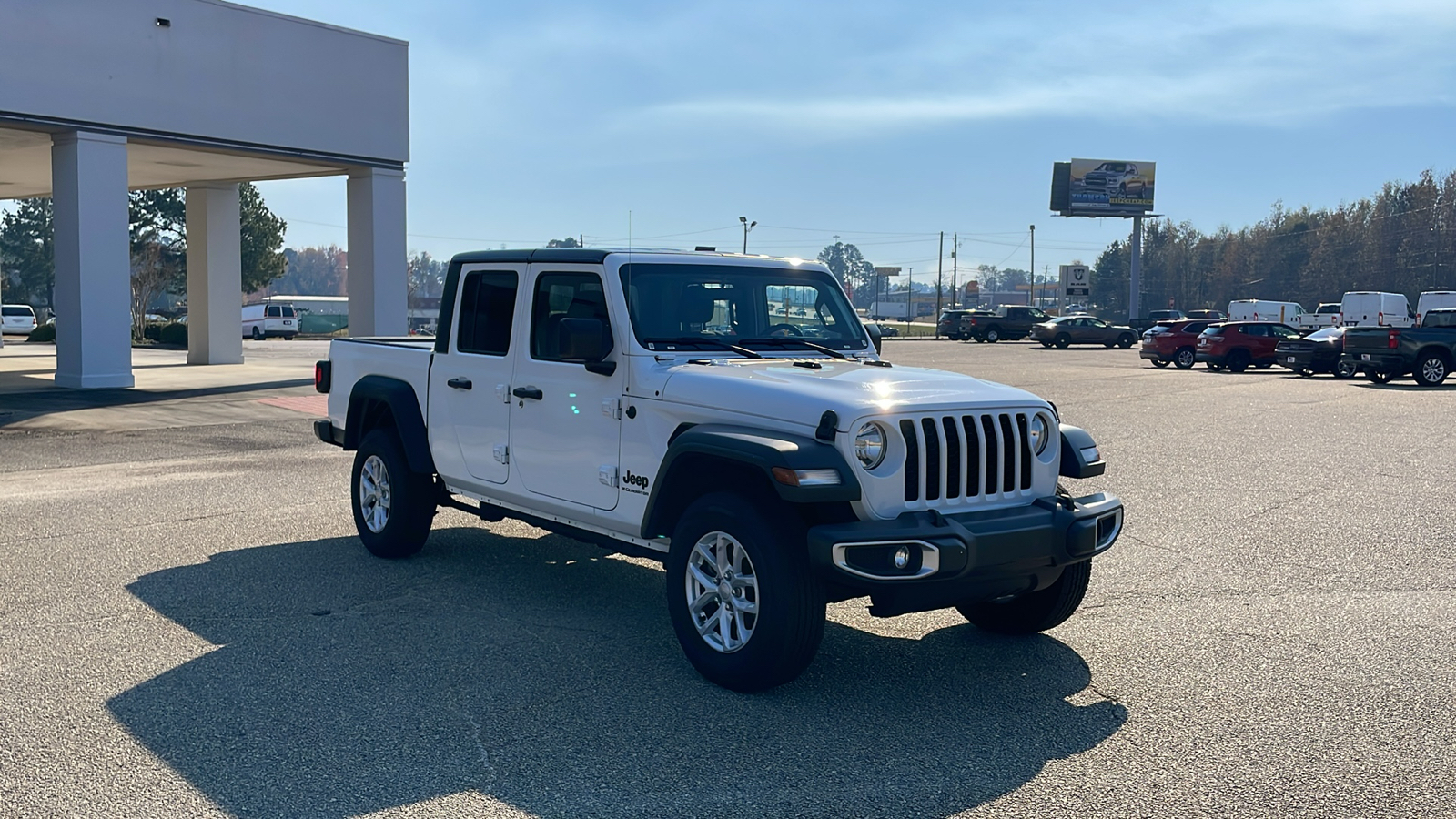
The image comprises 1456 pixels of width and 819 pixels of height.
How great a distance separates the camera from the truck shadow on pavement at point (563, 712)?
436cm

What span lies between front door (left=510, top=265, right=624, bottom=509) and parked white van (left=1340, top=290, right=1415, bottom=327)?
40555 mm

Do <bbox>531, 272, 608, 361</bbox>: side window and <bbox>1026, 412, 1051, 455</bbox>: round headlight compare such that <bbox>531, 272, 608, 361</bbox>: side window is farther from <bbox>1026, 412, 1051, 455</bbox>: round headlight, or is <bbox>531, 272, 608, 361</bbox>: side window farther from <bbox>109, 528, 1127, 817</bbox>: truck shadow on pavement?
<bbox>1026, 412, 1051, 455</bbox>: round headlight

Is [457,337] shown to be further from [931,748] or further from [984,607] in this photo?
[931,748]

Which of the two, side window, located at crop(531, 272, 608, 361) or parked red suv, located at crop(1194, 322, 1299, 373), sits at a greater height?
side window, located at crop(531, 272, 608, 361)

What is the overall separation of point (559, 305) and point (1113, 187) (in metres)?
88.4

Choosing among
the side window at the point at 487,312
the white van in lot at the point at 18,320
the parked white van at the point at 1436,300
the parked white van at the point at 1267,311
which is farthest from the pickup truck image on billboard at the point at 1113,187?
the side window at the point at 487,312

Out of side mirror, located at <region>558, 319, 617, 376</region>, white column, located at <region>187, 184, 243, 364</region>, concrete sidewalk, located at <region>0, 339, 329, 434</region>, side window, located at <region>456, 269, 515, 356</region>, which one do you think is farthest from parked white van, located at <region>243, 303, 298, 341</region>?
side mirror, located at <region>558, 319, 617, 376</region>

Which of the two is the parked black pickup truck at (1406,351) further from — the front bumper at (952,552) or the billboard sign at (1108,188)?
the billboard sign at (1108,188)

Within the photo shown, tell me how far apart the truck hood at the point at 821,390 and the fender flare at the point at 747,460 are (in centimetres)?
13

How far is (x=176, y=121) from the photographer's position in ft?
72.9

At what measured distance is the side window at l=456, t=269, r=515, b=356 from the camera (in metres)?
7.22

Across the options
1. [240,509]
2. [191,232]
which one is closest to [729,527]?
[240,509]

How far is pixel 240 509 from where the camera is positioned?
10.1 metres

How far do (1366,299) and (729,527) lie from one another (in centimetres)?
4329
